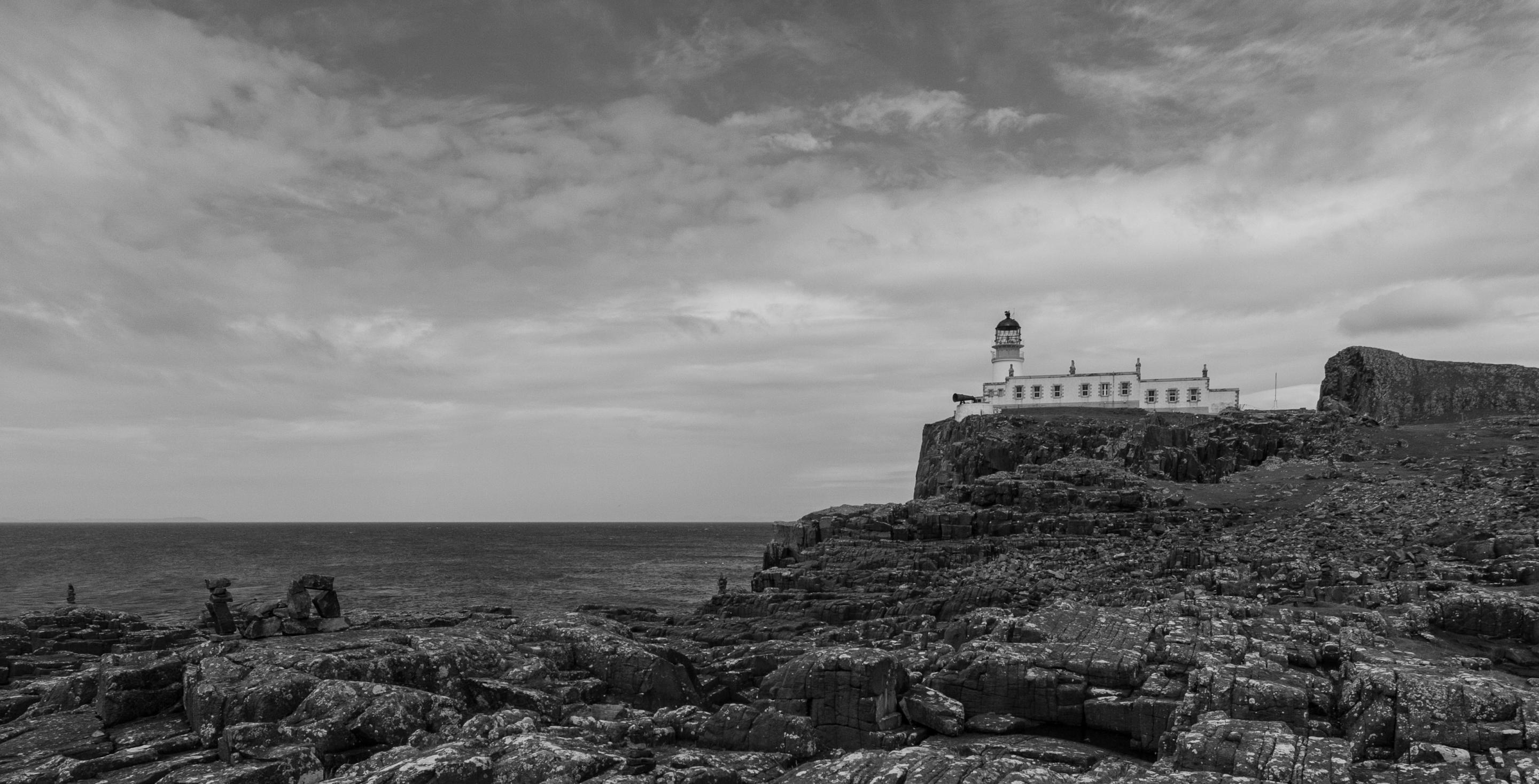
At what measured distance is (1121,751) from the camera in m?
22.0

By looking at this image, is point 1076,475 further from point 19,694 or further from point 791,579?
point 19,694

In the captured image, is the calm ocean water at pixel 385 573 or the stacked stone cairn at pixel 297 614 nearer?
the stacked stone cairn at pixel 297 614

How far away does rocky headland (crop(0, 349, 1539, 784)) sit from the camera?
1697cm

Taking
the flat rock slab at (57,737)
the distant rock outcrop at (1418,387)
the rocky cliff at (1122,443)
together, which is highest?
the distant rock outcrop at (1418,387)

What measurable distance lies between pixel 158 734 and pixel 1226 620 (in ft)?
107

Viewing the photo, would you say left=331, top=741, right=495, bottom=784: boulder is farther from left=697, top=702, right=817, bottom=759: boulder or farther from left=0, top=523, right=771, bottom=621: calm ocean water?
left=0, top=523, right=771, bottom=621: calm ocean water

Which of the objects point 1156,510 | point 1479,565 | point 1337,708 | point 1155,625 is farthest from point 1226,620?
point 1156,510

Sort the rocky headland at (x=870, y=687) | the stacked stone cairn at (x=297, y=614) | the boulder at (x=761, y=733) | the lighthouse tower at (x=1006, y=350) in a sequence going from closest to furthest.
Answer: the rocky headland at (x=870, y=687)
the boulder at (x=761, y=733)
the stacked stone cairn at (x=297, y=614)
the lighthouse tower at (x=1006, y=350)

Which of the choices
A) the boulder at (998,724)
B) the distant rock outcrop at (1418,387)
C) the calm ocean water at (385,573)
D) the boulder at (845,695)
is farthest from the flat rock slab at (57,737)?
the distant rock outcrop at (1418,387)

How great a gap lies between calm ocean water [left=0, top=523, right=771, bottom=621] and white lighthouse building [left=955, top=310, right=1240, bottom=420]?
45059mm

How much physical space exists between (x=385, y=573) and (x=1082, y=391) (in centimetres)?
9625

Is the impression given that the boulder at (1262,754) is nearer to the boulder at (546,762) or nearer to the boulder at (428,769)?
the boulder at (546,762)

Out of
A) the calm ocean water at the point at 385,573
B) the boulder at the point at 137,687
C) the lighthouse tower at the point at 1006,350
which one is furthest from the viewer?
the lighthouse tower at the point at 1006,350

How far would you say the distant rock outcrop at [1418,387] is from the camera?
101938 mm
